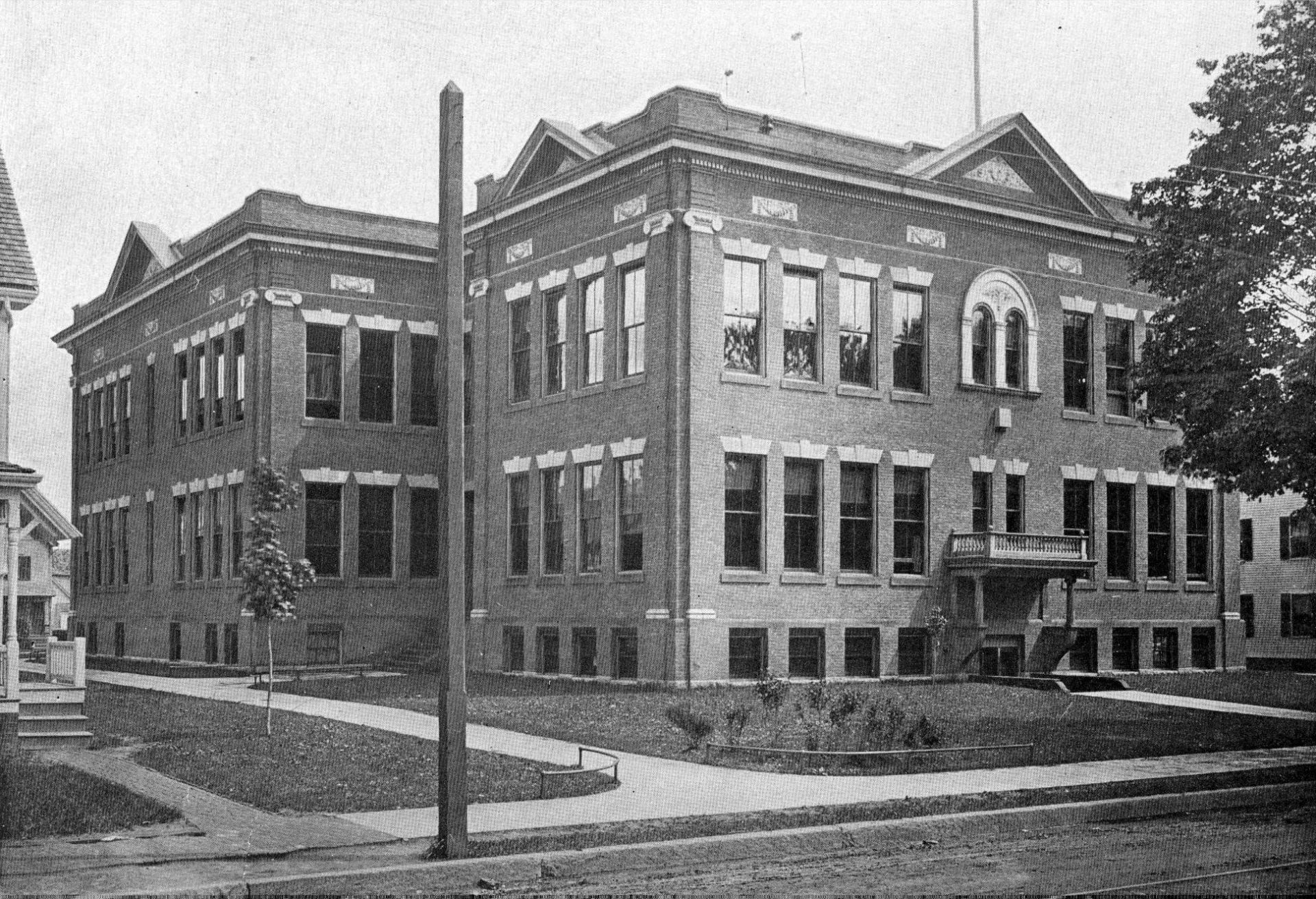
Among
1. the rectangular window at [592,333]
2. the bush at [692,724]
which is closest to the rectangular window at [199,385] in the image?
the rectangular window at [592,333]

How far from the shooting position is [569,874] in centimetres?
1151

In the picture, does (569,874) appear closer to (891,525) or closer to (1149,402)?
(1149,402)

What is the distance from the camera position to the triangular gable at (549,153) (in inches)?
1308

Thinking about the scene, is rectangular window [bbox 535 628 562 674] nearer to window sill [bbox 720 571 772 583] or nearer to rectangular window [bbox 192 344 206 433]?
window sill [bbox 720 571 772 583]

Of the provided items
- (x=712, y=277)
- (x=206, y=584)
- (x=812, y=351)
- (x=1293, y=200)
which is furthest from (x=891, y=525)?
(x=206, y=584)

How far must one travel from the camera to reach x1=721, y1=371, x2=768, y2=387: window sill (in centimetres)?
3002

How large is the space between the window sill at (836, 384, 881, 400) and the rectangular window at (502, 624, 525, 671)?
9.40 metres

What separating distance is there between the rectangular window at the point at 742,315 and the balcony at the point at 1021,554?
21.0ft

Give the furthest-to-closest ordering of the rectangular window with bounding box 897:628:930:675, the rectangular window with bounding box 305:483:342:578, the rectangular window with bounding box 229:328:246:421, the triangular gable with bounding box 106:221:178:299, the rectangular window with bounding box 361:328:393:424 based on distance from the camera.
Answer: the triangular gable with bounding box 106:221:178:299 → the rectangular window with bounding box 229:328:246:421 → the rectangular window with bounding box 361:328:393:424 → the rectangular window with bounding box 305:483:342:578 → the rectangular window with bounding box 897:628:930:675

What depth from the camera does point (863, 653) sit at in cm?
3203

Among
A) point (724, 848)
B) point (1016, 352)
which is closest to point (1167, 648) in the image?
point (1016, 352)

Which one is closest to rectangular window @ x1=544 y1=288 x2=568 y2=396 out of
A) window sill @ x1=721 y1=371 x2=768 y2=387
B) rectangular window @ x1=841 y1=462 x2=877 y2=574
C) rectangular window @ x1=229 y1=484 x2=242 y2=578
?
window sill @ x1=721 y1=371 x2=768 y2=387

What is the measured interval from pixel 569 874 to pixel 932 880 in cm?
278

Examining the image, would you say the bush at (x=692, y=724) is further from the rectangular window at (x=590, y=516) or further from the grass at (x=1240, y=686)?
the grass at (x=1240, y=686)
